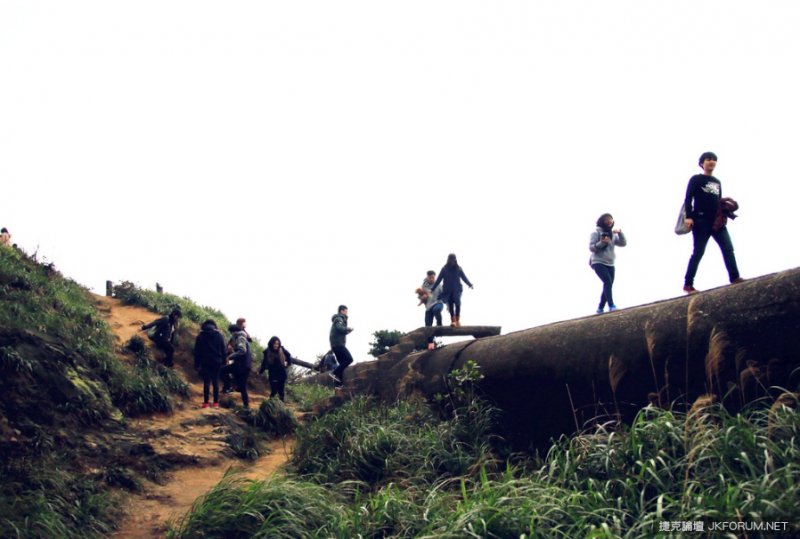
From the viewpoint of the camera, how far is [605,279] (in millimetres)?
7934

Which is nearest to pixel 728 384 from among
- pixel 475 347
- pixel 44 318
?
pixel 475 347

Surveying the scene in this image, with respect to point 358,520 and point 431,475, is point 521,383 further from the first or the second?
point 358,520

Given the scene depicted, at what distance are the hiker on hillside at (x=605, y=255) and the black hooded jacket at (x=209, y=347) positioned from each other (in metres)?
6.45

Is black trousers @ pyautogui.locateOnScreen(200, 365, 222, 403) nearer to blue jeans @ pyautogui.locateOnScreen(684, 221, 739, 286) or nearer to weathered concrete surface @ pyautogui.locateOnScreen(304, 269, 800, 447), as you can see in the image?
weathered concrete surface @ pyautogui.locateOnScreen(304, 269, 800, 447)

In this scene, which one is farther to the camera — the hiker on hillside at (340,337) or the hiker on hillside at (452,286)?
the hiker on hillside at (340,337)

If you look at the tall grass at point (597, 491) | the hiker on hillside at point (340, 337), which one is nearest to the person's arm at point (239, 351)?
the hiker on hillside at point (340, 337)

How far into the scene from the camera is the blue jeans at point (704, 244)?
565 cm

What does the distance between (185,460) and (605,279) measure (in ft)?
20.8

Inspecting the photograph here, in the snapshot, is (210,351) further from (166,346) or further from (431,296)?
(431,296)

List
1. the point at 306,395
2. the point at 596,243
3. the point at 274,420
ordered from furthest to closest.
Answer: the point at 306,395
the point at 274,420
the point at 596,243

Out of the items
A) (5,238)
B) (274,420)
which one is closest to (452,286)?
(274,420)

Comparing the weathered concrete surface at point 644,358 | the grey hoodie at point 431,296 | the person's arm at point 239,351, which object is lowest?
the weathered concrete surface at point 644,358

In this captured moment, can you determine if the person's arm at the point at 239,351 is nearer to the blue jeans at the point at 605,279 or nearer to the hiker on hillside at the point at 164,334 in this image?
the hiker on hillside at the point at 164,334

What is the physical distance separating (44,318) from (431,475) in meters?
7.70
